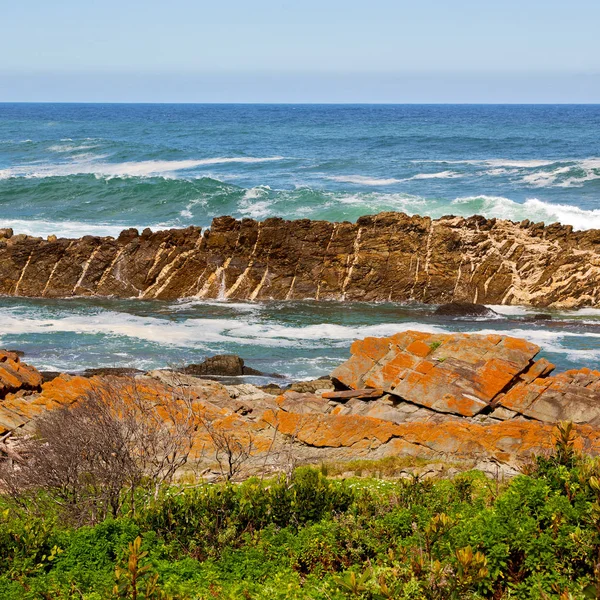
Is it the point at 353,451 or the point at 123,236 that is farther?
the point at 123,236

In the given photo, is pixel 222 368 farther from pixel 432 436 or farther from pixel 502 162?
pixel 502 162

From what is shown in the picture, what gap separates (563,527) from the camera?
10094 millimetres

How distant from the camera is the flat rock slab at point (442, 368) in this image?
19.0m

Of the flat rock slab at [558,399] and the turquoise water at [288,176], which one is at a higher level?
the turquoise water at [288,176]

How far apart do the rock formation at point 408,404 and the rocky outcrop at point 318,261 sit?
15187 millimetres

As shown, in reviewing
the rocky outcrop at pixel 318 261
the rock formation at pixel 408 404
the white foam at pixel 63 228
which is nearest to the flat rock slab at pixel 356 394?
the rock formation at pixel 408 404

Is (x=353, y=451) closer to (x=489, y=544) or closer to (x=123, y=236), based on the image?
(x=489, y=544)

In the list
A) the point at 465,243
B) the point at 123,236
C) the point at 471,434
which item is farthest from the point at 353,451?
the point at 123,236

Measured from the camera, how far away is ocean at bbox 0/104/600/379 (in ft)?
98.5

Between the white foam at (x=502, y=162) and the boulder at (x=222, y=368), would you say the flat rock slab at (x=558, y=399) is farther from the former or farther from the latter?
the white foam at (x=502, y=162)

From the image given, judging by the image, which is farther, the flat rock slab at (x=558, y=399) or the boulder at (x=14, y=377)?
the boulder at (x=14, y=377)

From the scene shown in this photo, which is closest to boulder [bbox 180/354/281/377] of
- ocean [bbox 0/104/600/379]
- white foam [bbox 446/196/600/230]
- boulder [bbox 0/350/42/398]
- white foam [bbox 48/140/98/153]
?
ocean [bbox 0/104/600/379]

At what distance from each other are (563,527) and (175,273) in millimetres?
28896

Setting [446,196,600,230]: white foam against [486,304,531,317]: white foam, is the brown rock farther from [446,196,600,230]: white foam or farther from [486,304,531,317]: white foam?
[446,196,600,230]: white foam
